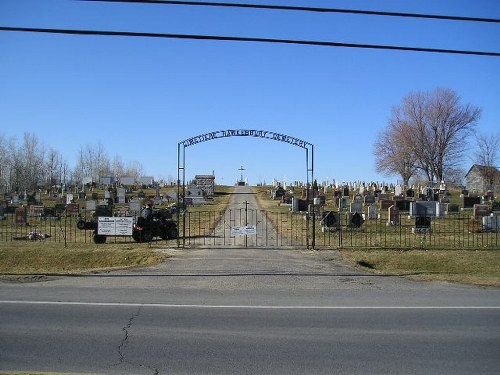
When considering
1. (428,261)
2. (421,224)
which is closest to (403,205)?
(421,224)

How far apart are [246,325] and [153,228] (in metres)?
14.5

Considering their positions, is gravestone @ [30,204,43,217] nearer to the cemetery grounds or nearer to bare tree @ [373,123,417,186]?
the cemetery grounds

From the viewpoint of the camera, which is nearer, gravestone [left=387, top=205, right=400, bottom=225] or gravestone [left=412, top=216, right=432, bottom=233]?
gravestone [left=412, top=216, right=432, bottom=233]

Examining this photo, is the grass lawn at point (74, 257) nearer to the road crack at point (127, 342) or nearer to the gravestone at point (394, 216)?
the road crack at point (127, 342)

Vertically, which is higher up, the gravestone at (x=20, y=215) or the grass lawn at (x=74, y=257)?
the gravestone at (x=20, y=215)

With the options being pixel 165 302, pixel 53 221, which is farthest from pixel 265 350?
pixel 53 221

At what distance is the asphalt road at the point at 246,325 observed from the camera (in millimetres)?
A: 5953

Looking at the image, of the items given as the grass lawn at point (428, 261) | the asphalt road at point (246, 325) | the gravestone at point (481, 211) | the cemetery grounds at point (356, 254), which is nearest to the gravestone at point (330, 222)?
the cemetery grounds at point (356, 254)

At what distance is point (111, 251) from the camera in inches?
702

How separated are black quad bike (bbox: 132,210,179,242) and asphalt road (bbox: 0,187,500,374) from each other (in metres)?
8.31

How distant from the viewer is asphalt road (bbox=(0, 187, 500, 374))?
5.95m

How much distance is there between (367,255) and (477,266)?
345 centimetres

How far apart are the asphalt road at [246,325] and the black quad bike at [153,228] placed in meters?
8.31

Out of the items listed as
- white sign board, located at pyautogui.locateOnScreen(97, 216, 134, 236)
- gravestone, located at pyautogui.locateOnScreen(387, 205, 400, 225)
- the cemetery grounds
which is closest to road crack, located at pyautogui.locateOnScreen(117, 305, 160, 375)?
the cemetery grounds
